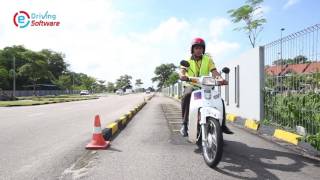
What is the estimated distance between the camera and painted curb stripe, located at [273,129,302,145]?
8.37 m

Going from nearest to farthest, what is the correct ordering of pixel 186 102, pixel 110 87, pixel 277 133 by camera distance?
pixel 186 102
pixel 277 133
pixel 110 87

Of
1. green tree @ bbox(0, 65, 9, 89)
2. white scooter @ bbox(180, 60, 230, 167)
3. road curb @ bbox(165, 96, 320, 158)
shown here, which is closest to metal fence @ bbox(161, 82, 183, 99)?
road curb @ bbox(165, 96, 320, 158)

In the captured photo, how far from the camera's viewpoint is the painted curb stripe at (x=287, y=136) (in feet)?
27.5

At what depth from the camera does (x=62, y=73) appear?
108375 millimetres

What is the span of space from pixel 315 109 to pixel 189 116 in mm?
3088

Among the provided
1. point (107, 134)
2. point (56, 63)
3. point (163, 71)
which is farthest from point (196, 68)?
point (163, 71)

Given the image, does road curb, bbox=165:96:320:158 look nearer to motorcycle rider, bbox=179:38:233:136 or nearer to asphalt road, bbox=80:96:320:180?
asphalt road, bbox=80:96:320:180

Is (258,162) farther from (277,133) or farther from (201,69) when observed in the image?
(277,133)

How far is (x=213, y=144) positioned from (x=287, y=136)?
3.50 meters

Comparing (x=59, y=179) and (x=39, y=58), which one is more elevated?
(x=39, y=58)

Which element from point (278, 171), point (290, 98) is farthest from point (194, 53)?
point (290, 98)

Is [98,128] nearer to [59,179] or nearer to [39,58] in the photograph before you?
[59,179]

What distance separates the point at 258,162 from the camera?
6340 mm

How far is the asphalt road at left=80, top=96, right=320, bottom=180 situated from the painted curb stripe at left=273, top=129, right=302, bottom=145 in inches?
17.5
